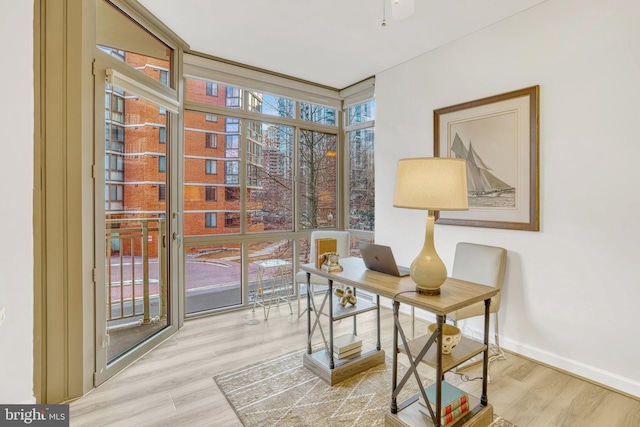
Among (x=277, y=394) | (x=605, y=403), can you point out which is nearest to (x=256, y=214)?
(x=277, y=394)

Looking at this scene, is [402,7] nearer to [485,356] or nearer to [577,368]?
[485,356]

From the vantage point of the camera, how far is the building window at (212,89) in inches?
140

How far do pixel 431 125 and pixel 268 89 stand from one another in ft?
6.49

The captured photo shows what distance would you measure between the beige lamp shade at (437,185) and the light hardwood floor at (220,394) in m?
1.41

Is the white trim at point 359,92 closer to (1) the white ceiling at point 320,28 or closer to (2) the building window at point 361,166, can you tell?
(2) the building window at point 361,166

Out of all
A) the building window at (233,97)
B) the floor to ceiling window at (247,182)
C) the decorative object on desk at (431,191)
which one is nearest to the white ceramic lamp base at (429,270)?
the decorative object on desk at (431,191)

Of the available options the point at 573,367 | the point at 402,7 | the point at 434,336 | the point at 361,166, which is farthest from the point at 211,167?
the point at 573,367

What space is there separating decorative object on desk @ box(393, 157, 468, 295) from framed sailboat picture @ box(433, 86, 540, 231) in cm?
137

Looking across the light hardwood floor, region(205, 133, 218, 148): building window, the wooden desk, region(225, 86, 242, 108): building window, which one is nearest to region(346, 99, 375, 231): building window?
region(225, 86, 242, 108): building window

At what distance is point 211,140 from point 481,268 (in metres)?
3.09

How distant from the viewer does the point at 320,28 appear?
2.89 meters

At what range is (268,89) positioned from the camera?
3871mm
